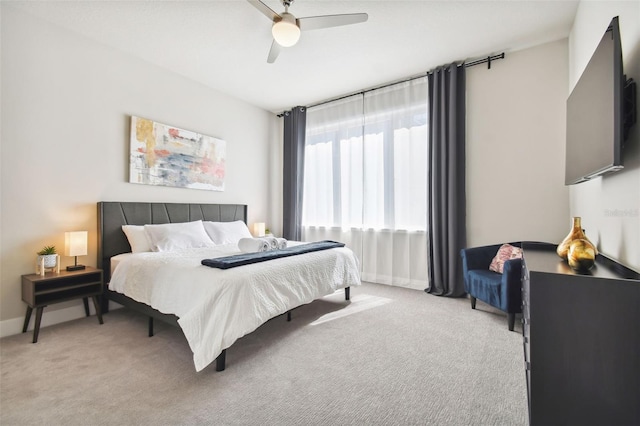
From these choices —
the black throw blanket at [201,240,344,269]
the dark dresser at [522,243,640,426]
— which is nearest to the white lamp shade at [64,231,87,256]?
the black throw blanket at [201,240,344,269]

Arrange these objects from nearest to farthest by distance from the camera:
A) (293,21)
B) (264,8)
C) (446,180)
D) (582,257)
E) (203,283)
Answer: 1. (582,257)
2. (203,283)
3. (264,8)
4. (293,21)
5. (446,180)

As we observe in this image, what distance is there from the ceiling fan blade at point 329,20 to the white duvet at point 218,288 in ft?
6.80

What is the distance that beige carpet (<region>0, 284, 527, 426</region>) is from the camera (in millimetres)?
1561

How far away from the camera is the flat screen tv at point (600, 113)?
1407 millimetres

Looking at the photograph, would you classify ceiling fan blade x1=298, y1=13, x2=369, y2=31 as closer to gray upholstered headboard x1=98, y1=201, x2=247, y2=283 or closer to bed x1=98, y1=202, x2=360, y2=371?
bed x1=98, y1=202, x2=360, y2=371

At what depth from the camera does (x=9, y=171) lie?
2.63m

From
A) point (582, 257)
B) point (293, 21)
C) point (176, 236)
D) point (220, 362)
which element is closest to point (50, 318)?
point (176, 236)

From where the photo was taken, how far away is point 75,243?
111 inches

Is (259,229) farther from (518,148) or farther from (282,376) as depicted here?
(518,148)

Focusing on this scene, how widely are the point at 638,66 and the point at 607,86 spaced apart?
0.13 metres

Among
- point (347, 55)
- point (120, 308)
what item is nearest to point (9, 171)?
point (120, 308)

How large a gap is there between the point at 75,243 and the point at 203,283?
172cm

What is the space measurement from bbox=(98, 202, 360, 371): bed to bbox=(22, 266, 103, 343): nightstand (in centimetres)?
16

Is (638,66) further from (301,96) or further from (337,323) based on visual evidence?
(301,96)
